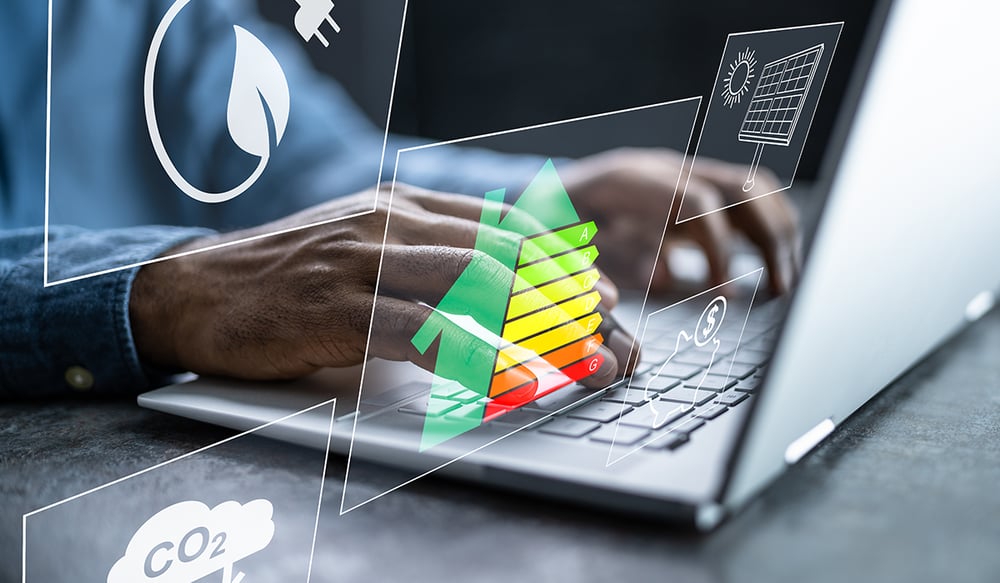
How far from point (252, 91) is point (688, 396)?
0.25 metres

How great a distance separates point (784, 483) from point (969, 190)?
219mm

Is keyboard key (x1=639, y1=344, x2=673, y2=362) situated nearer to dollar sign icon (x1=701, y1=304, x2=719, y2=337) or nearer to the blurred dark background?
dollar sign icon (x1=701, y1=304, x2=719, y2=337)

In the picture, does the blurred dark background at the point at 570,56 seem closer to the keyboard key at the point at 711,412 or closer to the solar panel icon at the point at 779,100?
the solar panel icon at the point at 779,100

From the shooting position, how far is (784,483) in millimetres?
323

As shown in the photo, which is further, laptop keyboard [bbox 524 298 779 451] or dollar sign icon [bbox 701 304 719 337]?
dollar sign icon [bbox 701 304 719 337]

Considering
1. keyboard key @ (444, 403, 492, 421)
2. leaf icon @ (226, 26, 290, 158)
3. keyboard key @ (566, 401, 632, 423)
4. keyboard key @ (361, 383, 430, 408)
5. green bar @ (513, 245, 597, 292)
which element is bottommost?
keyboard key @ (361, 383, 430, 408)

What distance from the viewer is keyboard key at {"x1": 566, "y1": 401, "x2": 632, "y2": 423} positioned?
36 centimetres

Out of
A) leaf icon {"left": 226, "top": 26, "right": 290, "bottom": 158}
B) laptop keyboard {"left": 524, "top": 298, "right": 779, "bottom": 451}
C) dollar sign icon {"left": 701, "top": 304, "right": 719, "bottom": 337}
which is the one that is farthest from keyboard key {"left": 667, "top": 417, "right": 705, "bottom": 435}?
leaf icon {"left": 226, "top": 26, "right": 290, "bottom": 158}

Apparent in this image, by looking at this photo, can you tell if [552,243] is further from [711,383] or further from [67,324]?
[67,324]

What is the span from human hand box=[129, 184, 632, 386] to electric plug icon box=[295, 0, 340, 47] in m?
0.08

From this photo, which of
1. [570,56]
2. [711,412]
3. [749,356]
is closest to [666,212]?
[749,356]

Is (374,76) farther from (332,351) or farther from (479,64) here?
(479,64)

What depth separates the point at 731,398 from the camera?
400 mm

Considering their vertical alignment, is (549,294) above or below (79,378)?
above
